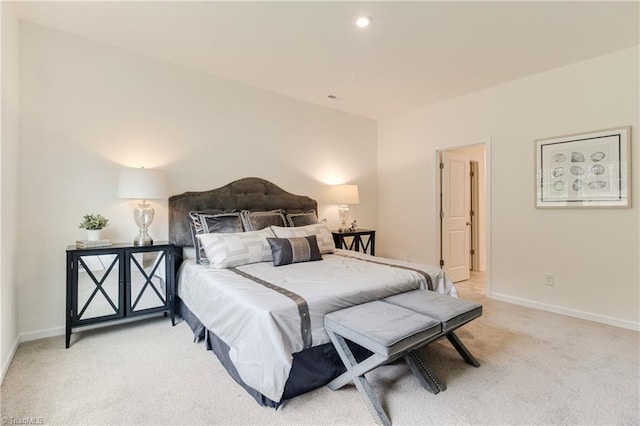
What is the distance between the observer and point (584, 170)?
→ 3232mm

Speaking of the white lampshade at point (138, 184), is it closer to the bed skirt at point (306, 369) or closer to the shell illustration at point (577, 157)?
the bed skirt at point (306, 369)

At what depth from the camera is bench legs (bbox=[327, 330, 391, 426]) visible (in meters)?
1.65

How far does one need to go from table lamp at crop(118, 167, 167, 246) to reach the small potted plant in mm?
260

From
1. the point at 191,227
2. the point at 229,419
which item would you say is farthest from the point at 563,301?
the point at 191,227

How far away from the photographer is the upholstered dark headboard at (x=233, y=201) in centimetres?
331

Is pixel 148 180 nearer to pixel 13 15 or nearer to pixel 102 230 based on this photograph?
pixel 102 230

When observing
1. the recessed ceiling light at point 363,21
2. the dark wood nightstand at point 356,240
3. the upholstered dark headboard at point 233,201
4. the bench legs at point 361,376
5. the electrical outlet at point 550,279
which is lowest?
the bench legs at point 361,376

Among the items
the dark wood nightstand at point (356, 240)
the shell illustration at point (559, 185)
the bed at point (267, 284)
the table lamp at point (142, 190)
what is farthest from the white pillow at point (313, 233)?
the shell illustration at point (559, 185)

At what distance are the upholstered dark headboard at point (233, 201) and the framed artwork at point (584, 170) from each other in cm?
273

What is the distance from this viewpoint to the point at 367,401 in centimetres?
171

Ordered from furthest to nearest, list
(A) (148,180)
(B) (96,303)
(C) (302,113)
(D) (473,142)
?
(C) (302,113)
(D) (473,142)
(A) (148,180)
(B) (96,303)

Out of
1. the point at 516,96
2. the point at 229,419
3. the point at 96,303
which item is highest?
the point at 516,96

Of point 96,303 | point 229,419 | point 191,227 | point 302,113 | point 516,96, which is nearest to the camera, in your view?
point 229,419

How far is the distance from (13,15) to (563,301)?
554cm
